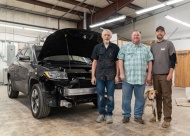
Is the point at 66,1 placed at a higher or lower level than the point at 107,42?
higher

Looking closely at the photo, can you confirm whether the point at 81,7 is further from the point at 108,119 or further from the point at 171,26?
the point at 108,119

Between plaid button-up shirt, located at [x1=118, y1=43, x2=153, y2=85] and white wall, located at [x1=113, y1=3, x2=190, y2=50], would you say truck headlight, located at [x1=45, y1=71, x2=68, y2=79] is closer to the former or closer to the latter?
plaid button-up shirt, located at [x1=118, y1=43, x2=153, y2=85]

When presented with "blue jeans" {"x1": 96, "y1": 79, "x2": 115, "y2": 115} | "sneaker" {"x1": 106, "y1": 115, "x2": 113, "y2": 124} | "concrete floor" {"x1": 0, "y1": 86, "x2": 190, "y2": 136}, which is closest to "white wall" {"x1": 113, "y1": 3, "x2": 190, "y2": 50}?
"concrete floor" {"x1": 0, "y1": 86, "x2": 190, "y2": 136}

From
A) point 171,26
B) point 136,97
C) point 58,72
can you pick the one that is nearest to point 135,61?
point 136,97

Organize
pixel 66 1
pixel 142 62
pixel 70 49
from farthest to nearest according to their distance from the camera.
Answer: pixel 66 1 → pixel 70 49 → pixel 142 62

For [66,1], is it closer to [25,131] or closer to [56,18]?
[56,18]

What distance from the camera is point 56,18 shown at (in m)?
12.4

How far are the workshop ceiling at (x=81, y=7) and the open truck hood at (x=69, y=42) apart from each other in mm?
5496

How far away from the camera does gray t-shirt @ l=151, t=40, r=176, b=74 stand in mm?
2977

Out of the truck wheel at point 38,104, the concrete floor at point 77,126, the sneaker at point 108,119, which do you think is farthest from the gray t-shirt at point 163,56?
the truck wheel at point 38,104

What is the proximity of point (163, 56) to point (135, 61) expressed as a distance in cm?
47

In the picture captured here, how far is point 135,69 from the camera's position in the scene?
308 centimetres

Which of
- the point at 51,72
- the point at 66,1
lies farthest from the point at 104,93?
the point at 66,1

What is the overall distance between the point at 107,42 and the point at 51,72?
3.77 feet
